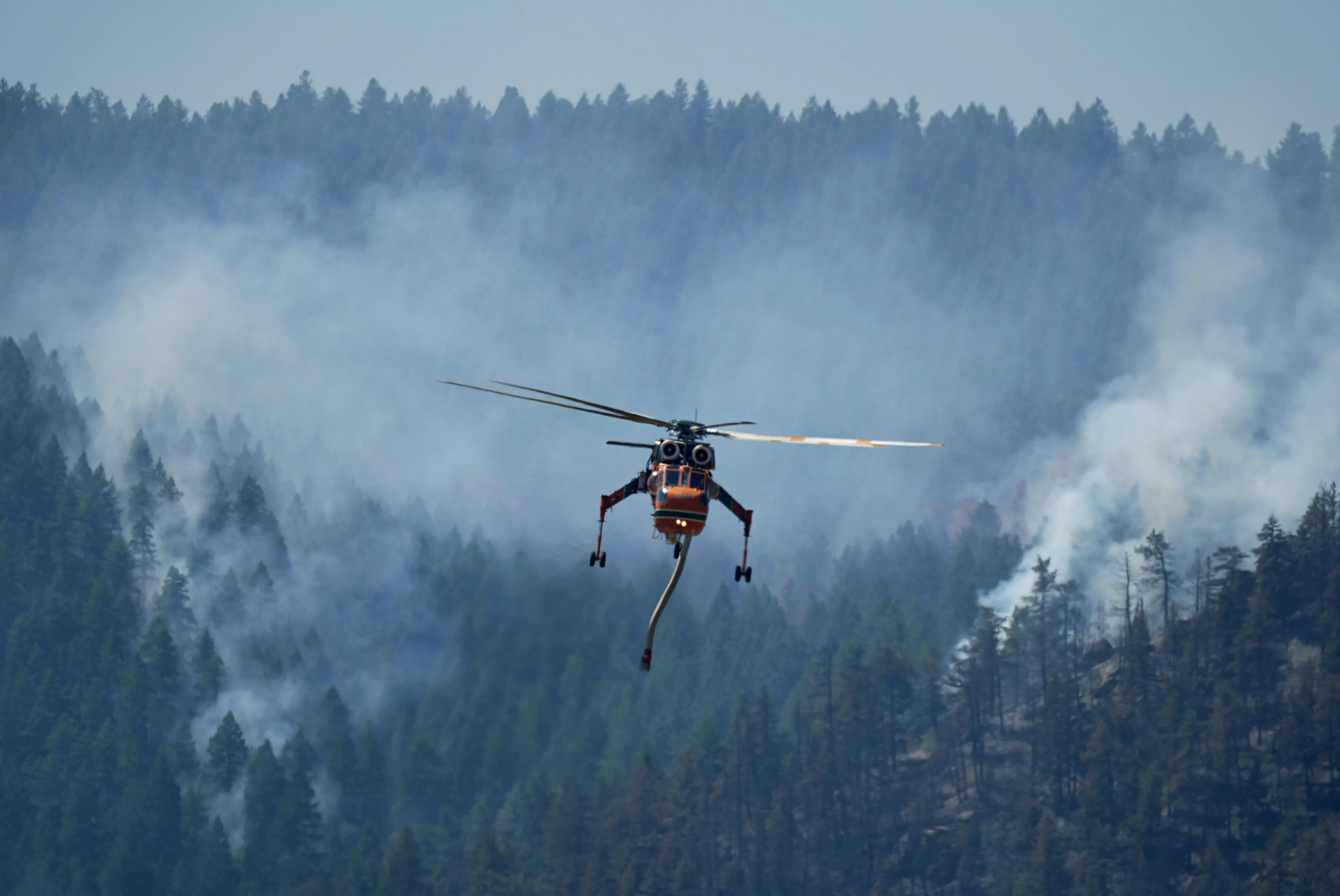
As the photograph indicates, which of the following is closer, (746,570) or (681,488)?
(746,570)

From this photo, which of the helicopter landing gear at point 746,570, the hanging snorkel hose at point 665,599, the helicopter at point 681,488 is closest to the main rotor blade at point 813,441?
the helicopter at point 681,488

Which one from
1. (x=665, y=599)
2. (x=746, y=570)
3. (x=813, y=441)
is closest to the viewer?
(x=665, y=599)

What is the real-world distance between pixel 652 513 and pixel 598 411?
330cm

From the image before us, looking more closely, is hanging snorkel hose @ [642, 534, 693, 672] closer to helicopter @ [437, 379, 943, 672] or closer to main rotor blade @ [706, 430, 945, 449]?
helicopter @ [437, 379, 943, 672]

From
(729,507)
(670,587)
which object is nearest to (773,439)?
(729,507)

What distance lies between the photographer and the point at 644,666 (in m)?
58.4

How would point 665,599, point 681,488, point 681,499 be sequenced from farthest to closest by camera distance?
point 681,488, point 681,499, point 665,599

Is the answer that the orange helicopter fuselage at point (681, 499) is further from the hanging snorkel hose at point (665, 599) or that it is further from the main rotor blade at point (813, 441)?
the main rotor blade at point (813, 441)

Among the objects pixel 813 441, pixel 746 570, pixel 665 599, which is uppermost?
pixel 813 441

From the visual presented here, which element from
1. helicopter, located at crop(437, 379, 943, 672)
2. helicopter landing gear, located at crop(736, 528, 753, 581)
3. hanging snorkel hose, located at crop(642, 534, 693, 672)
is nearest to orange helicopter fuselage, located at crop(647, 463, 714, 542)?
helicopter, located at crop(437, 379, 943, 672)

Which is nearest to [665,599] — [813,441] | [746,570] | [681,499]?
[746,570]

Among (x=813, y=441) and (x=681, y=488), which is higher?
(x=813, y=441)

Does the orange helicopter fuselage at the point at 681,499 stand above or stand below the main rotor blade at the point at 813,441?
below

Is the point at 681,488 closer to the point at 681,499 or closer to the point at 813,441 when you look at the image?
the point at 681,499
